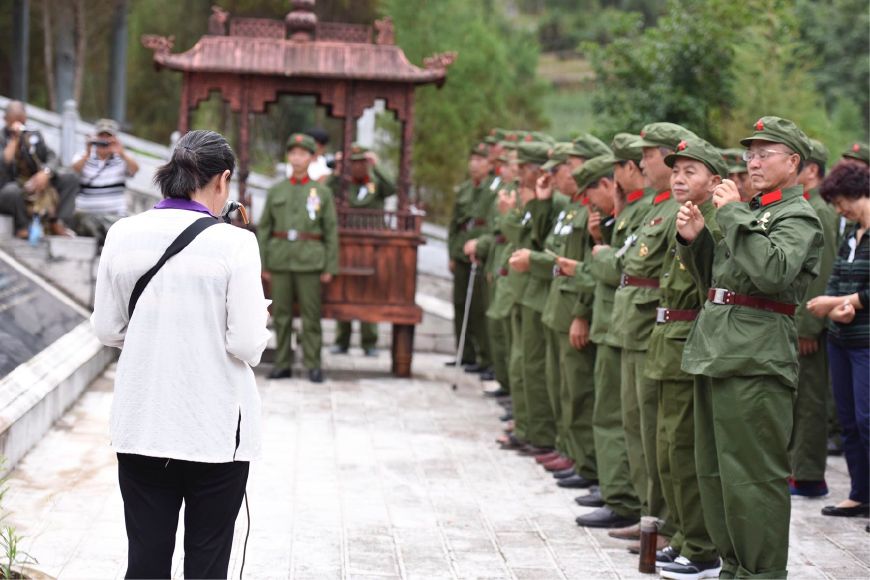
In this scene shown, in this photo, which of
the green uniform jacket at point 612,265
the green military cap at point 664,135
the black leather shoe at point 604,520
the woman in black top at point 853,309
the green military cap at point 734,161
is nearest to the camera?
the green military cap at point 664,135

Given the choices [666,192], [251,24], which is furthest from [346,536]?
[251,24]

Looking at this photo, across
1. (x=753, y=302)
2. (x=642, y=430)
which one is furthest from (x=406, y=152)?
(x=753, y=302)

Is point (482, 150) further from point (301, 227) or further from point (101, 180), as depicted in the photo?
point (101, 180)

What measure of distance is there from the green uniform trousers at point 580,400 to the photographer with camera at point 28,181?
6387mm

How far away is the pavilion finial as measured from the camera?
11914 millimetres

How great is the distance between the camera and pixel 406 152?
39.8 feet

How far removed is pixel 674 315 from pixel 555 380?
2.47 meters

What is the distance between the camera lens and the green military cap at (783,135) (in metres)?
5.48

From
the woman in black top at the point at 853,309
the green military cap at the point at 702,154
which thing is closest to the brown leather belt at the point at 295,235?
the woman in black top at the point at 853,309

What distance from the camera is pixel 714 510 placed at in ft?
18.9

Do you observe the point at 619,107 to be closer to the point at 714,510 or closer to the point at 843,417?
the point at 843,417

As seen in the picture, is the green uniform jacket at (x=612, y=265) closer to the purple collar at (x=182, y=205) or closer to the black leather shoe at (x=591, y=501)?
the black leather shoe at (x=591, y=501)

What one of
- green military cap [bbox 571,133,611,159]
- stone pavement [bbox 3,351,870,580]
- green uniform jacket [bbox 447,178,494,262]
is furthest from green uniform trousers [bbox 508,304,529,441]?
green uniform jacket [bbox 447,178,494,262]

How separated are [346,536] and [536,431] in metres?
2.63
